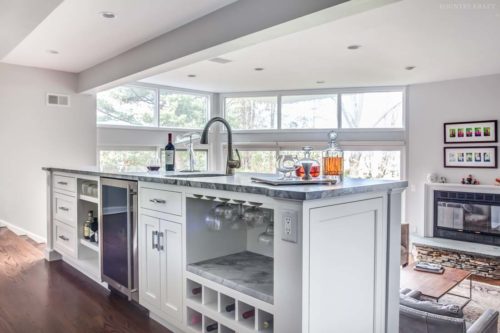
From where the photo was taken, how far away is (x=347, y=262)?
68.8 inches

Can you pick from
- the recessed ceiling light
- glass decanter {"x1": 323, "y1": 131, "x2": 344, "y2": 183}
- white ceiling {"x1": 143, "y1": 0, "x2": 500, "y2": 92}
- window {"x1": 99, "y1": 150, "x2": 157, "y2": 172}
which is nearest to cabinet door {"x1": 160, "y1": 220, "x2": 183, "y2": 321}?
glass decanter {"x1": 323, "y1": 131, "x2": 344, "y2": 183}

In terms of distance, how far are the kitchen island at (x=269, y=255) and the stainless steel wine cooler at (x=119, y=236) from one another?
74 mm

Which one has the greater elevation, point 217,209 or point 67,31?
point 67,31

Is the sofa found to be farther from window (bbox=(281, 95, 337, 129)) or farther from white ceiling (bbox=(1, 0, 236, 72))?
window (bbox=(281, 95, 337, 129))

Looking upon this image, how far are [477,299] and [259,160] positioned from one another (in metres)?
4.60

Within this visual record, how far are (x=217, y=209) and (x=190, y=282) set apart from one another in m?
0.46

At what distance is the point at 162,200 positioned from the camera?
235 centimetres

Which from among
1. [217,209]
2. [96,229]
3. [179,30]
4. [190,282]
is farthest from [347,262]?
[179,30]

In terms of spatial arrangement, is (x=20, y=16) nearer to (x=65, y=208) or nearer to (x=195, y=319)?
(x=65, y=208)

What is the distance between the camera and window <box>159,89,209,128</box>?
24.2 feet

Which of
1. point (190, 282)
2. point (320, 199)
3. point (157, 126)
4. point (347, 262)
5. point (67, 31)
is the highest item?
point (67, 31)

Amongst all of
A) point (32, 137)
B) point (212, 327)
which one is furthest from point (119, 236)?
point (32, 137)

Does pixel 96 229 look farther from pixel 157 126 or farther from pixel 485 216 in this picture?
pixel 485 216

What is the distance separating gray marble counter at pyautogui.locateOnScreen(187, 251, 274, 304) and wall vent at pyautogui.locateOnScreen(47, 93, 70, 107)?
15.4ft
